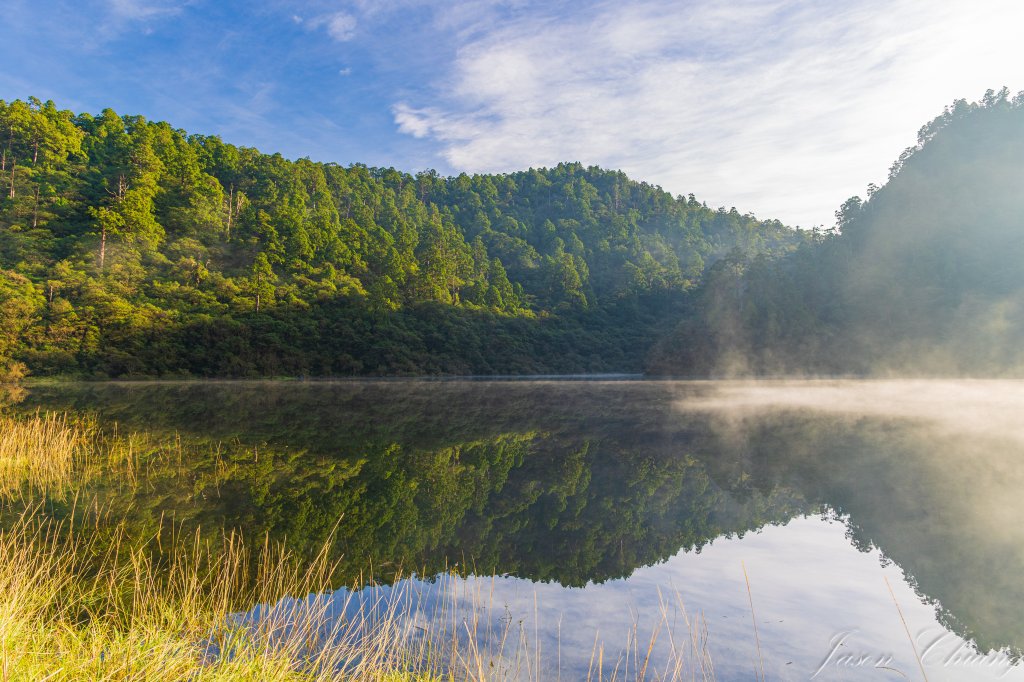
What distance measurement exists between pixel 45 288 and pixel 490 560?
61.1 metres

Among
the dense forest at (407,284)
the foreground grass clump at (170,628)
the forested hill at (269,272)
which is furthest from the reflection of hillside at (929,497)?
the forested hill at (269,272)

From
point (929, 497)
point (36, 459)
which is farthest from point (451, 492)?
point (36, 459)

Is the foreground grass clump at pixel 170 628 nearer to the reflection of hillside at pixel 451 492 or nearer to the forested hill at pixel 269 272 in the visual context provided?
the reflection of hillside at pixel 451 492

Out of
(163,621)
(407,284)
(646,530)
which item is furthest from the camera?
(407,284)

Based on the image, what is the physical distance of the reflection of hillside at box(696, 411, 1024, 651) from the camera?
6.07 meters

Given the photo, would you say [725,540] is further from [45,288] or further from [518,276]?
[518,276]

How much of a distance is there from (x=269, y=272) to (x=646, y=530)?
68420mm

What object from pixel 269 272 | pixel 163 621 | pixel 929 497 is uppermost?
pixel 269 272

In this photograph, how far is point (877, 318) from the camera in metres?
62.4

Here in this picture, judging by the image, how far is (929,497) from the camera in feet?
33.3

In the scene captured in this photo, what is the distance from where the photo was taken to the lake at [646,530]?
5.17m

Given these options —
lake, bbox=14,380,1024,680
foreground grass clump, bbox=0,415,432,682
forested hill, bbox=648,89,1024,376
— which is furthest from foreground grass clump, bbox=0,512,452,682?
forested hill, bbox=648,89,1024,376

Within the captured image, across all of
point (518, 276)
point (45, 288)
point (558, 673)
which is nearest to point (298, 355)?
point (45, 288)

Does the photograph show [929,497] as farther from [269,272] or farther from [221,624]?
[269,272]
